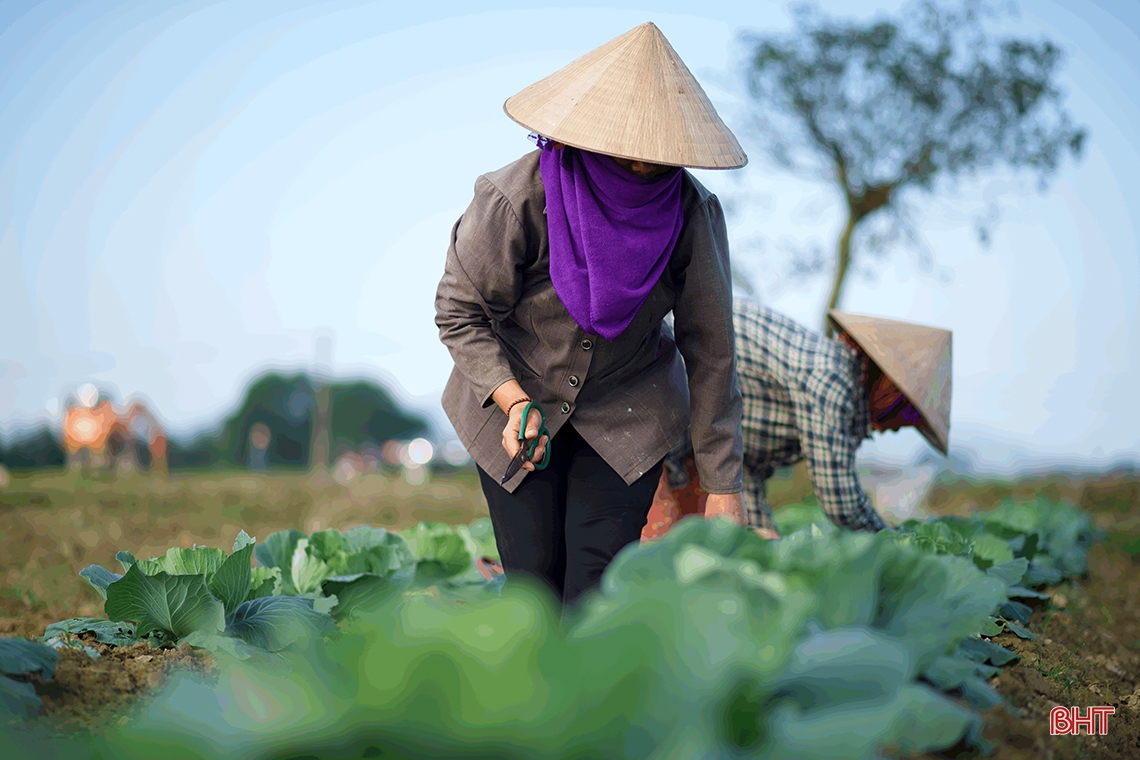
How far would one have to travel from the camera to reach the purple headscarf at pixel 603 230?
2.18 metres

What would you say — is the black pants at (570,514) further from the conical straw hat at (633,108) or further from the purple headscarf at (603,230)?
the conical straw hat at (633,108)

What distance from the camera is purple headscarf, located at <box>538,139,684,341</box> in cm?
218

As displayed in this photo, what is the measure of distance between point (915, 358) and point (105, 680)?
106 inches

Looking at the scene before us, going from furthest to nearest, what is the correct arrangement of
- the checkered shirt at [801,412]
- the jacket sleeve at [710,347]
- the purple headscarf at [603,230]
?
1. the checkered shirt at [801,412]
2. the jacket sleeve at [710,347]
3. the purple headscarf at [603,230]

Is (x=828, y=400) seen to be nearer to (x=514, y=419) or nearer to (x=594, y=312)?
(x=594, y=312)

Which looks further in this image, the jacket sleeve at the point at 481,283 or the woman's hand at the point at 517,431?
the jacket sleeve at the point at 481,283

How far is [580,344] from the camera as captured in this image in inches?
93.0

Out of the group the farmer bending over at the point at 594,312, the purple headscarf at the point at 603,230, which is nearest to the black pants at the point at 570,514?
the farmer bending over at the point at 594,312

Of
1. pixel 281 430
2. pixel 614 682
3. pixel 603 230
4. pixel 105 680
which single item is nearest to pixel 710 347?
pixel 603 230

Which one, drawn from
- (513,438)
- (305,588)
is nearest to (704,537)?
(513,438)

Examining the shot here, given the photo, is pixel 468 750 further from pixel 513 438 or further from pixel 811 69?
pixel 811 69

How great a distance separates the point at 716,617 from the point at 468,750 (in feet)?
1.07

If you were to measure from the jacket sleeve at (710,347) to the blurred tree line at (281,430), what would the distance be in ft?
24.9

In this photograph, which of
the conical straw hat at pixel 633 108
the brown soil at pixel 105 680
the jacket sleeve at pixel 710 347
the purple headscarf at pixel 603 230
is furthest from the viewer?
the jacket sleeve at pixel 710 347
